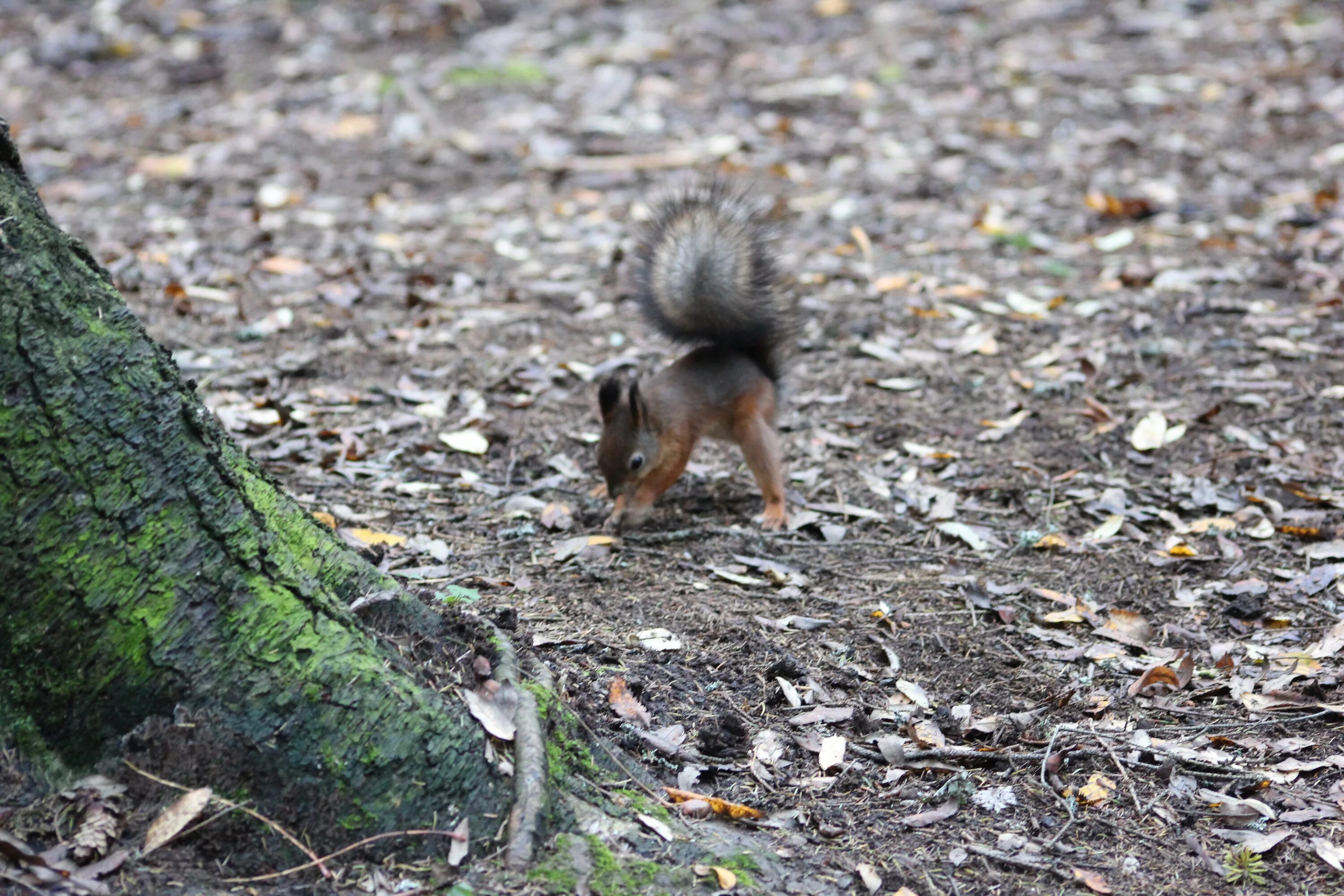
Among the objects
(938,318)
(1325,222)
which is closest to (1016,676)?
(938,318)

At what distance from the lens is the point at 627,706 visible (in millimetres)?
2939

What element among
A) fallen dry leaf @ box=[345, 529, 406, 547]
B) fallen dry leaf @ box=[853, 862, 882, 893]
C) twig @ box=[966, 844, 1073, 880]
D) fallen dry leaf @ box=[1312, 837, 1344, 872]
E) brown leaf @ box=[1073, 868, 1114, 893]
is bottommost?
fallen dry leaf @ box=[1312, 837, 1344, 872]

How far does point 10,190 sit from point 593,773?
153cm

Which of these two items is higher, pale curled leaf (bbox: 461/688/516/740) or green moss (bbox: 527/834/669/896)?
pale curled leaf (bbox: 461/688/516/740)

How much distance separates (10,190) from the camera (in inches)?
83.7

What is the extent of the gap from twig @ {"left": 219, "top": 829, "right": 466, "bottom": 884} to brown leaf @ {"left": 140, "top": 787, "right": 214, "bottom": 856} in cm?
12

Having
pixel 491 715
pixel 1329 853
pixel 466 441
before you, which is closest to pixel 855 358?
pixel 466 441

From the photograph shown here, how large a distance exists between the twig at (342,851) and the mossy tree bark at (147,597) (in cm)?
2

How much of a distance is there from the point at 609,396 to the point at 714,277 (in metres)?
0.67

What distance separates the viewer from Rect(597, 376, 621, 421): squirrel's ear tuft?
175 inches

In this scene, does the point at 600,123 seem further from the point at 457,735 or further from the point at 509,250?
the point at 457,735

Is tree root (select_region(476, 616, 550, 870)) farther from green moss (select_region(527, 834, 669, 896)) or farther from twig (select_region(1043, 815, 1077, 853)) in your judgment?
twig (select_region(1043, 815, 1077, 853))

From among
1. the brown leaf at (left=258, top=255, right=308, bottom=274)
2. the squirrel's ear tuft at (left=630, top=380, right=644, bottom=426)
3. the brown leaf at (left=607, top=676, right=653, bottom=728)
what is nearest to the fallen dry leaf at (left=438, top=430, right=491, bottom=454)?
the squirrel's ear tuft at (left=630, top=380, right=644, bottom=426)

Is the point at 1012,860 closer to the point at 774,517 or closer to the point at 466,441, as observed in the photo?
the point at 774,517
